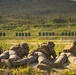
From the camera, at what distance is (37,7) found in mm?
99938

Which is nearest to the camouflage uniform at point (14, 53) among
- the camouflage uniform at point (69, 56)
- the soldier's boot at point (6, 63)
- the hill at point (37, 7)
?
the soldier's boot at point (6, 63)

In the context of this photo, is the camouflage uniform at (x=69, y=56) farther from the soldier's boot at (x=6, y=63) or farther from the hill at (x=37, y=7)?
the hill at (x=37, y=7)

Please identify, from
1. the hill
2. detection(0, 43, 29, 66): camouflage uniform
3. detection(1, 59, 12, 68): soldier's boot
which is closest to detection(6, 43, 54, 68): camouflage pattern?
detection(1, 59, 12, 68): soldier's boot

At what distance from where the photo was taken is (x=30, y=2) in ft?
348

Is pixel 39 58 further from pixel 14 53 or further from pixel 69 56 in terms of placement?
pixel 69 56

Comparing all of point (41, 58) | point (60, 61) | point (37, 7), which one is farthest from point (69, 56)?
point (37, 7)

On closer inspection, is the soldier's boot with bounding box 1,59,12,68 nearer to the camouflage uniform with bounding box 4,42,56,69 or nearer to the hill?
the camouflage uniform with bounding box 4,42,56,69

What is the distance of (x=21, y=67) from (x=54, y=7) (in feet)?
289

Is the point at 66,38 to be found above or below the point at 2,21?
above

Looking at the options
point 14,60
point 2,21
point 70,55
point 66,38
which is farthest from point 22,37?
point 2,21

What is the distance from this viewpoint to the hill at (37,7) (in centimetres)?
8991

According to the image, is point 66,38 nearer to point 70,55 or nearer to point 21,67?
point 70,55

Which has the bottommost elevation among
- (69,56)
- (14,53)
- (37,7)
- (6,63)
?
(37,7)

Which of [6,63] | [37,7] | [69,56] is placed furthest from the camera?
[37,7]
